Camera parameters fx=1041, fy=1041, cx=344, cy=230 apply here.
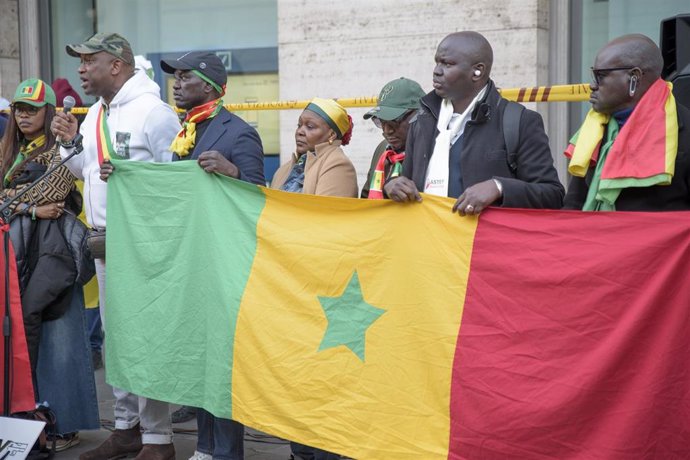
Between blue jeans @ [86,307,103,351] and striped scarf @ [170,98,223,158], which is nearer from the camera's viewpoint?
striped scarf @ [170,98,223,158]

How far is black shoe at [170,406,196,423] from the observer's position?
6.66 meters

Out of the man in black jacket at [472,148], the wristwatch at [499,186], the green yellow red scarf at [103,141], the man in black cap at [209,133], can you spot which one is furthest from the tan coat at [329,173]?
the wristwatch at [499,186]

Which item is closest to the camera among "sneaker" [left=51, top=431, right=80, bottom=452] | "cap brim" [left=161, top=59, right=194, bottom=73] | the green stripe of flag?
the green stripe of flag

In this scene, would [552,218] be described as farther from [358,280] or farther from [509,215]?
[358,280]

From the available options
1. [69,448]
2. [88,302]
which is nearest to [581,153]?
[69,448]

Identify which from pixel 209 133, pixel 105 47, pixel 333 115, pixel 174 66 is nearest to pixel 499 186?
pixel 333 115

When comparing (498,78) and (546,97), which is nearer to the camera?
(546,97)

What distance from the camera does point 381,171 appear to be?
17.6 ft

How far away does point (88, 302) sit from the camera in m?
7.36

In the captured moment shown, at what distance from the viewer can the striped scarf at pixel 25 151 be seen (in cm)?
624

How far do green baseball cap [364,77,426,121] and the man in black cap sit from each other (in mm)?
674

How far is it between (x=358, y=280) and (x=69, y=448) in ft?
8.58

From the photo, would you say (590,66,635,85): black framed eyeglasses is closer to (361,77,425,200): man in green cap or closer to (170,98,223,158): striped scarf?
(361,77,425,200): man in green cap

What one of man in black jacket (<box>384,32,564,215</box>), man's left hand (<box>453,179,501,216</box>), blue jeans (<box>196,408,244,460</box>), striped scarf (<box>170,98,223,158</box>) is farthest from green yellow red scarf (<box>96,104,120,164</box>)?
man's left hand (<box>453,179,501,216</box>)
